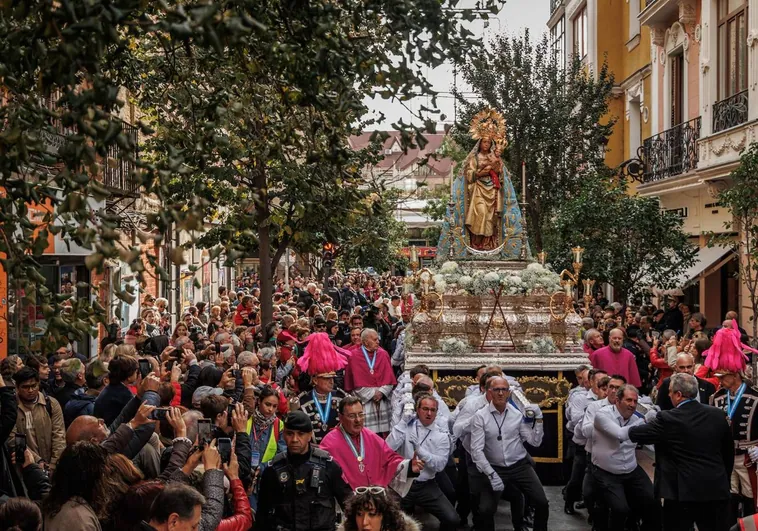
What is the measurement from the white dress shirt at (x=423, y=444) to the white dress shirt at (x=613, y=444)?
140 cm

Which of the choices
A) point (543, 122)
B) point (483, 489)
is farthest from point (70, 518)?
point (543, 122)

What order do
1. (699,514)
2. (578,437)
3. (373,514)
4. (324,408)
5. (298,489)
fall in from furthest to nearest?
(578,437)
(324,408)
(699,514)
(298,489)
(373,514)

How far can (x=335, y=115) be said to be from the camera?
6.18 m

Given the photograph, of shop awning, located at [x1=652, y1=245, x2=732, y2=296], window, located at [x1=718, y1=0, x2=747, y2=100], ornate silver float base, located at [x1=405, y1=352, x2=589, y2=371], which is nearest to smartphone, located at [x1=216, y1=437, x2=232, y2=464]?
ornate silver float base, located at [x1=405, y1=352, x2=589, y2=371]

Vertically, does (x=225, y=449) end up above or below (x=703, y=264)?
below

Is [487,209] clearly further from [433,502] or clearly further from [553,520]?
[433,502]

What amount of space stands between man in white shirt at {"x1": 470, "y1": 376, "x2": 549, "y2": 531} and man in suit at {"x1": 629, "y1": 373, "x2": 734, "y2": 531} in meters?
1.02

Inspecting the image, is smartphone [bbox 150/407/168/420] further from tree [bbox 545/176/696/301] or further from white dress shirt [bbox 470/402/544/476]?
tree [bbox 545/176/696/301]

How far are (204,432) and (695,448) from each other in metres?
4.19

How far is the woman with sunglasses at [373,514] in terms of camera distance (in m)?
5.34

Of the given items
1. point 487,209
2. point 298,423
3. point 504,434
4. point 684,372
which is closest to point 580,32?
point 487,209

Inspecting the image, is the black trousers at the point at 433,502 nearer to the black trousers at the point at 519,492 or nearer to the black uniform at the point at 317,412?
the black trousers at the point at 519,492

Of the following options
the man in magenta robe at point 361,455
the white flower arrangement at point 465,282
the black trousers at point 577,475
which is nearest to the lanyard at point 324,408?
the man in magenta robe at point 361,455

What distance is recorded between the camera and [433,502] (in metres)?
8.56
